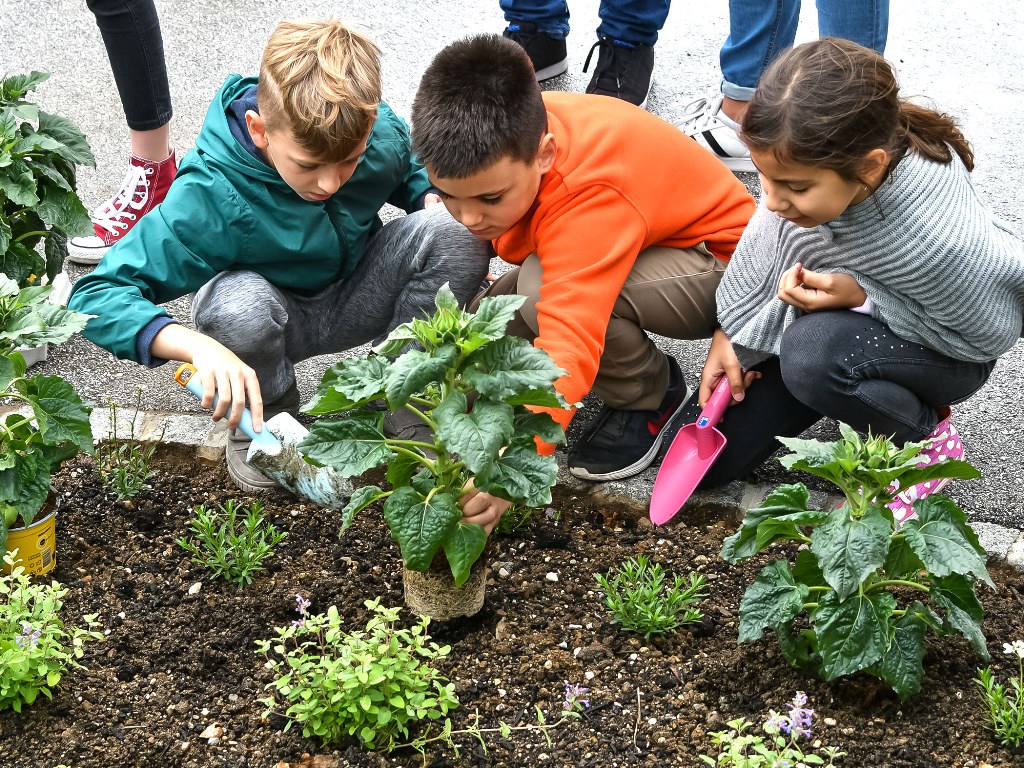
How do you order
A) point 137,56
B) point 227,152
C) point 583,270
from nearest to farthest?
point 583,270
point 227,152
point 137,56

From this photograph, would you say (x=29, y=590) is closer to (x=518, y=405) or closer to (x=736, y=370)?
(x=518, y=405)

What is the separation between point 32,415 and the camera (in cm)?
246

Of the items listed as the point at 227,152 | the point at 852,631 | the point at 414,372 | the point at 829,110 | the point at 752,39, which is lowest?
the point at 852,631

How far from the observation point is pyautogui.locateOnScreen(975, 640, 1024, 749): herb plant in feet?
6.84

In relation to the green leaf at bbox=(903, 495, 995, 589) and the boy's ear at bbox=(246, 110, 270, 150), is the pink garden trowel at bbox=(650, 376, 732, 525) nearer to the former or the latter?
the green leaf at bbox=(903, 495, 995, 589)

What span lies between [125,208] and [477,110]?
6.37 feet

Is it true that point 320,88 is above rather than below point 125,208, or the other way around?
above

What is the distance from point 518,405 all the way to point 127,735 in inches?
39.5

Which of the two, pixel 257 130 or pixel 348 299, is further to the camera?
pixel 348 299

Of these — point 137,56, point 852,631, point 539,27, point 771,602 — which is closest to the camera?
point 852,631

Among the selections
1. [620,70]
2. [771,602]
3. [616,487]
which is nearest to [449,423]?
[771,602]

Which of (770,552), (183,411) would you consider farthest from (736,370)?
(183,411)

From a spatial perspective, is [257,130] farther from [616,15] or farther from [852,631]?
[616,15]

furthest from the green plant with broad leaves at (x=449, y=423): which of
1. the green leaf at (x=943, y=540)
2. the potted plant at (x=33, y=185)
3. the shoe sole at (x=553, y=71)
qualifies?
the shoe sole at (x=553, y=71)
